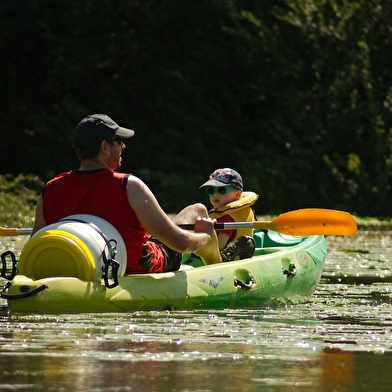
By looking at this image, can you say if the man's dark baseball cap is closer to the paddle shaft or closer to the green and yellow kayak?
the green and yellow kayak

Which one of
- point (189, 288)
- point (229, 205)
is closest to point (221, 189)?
point (229, 205)

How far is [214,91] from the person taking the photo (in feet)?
88.1

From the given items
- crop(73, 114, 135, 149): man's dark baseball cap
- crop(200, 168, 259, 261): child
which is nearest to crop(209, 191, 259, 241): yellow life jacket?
crop(200, 168, 259, 261): child

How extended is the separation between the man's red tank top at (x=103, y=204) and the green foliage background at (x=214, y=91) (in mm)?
14400

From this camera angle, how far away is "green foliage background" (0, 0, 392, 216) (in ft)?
73.2

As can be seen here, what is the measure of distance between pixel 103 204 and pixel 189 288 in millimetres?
778

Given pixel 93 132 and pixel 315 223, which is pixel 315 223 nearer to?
pixel 315 223

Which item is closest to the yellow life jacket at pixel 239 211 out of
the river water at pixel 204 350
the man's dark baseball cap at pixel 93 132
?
the river water at pixel 204 350

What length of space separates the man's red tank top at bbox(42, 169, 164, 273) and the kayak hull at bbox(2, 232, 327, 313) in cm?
15

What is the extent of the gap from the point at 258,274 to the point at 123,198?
1458mm

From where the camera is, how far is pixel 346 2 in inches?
894

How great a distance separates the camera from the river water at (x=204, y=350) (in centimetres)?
492

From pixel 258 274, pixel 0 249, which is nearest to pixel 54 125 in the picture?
pixel 0 249

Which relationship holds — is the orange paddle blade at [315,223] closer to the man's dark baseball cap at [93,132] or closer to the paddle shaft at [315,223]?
the paddle shaft at [315,223]
